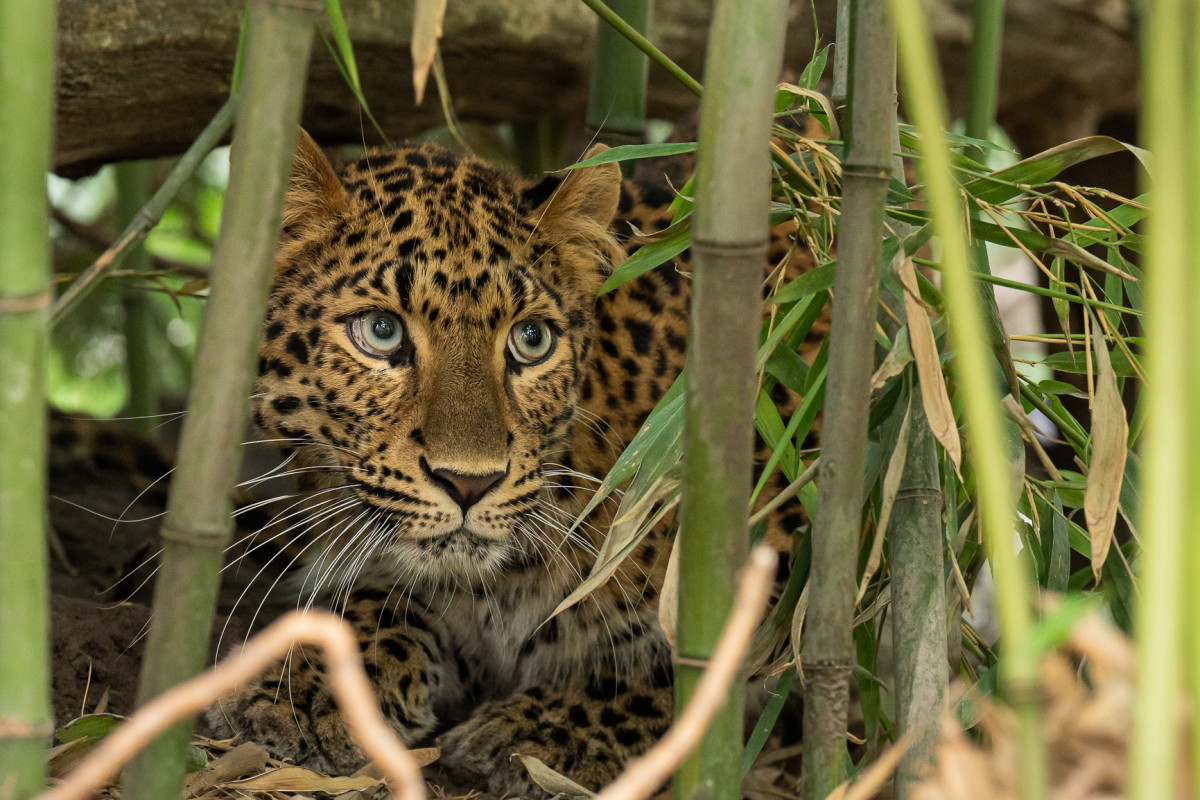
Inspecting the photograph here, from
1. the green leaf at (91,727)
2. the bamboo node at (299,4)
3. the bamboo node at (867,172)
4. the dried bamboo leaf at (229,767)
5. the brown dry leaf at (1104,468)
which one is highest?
the bamboo node at (299,4)

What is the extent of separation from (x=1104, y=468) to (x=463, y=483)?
1087 mm

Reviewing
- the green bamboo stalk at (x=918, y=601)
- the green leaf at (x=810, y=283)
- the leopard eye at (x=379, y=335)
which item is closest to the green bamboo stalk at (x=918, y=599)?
the green bamboo stalk at (x=918, y=601)

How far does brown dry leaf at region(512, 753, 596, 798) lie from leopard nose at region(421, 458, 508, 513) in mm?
477

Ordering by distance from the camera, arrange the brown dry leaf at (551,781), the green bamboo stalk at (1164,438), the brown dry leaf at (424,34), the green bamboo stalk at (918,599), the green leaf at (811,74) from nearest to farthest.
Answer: the green bamboo stalk at (1164,438) → the brown dry leaf at (424,34) → the green bamboo stalk at (918,599) → the green leaf at (811,74) → the brown dry leaf at (551,781)

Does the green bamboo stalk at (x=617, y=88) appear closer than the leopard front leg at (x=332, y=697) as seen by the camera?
No

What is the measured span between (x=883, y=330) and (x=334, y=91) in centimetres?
203

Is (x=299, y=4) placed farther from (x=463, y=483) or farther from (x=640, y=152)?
(x=463, y=483)

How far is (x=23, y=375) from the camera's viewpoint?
0.89 meters

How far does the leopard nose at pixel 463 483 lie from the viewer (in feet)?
6.85

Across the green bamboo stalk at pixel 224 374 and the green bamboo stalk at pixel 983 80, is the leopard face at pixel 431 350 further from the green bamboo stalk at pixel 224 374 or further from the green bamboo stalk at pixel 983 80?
the green bamboo stalk at pixel 224 374

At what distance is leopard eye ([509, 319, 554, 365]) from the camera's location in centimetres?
230

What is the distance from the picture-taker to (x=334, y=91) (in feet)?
10.6

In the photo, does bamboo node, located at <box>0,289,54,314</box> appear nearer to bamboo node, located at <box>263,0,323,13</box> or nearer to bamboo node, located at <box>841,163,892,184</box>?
bamboo node, located at <box>263,0,323,13</box>

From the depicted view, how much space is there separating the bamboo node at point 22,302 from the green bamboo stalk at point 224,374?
13 centimetres
